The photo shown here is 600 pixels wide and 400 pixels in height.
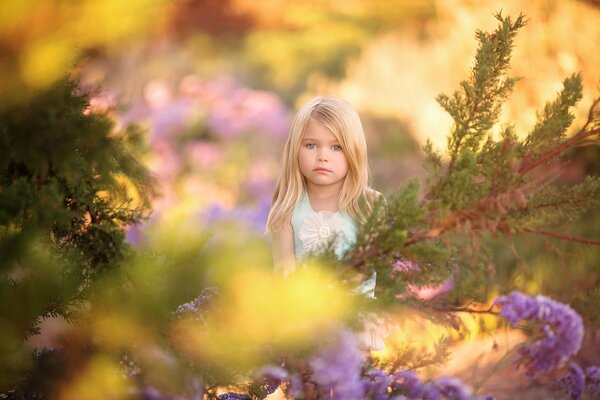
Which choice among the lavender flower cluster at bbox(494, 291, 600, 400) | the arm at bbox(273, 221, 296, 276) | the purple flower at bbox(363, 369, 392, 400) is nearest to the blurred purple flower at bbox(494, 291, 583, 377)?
the lavender flower cluster at bbox(494, 291, 600, 400)

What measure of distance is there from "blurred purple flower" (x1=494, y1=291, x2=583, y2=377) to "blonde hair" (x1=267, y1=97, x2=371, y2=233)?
24.3 inches

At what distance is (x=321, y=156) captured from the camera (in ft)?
6.12

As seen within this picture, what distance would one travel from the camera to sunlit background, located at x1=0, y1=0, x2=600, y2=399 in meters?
1.44

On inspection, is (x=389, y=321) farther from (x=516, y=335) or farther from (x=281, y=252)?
(x=516, y=335)

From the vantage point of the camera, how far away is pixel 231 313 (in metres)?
1.35

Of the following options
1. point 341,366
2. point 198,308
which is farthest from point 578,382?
point 198,308

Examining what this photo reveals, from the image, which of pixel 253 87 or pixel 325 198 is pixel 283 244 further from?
pixel 253 87

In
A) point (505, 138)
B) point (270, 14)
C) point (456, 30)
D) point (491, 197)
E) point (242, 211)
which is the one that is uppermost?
point (270, 14)

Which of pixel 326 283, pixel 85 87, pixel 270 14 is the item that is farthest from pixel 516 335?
pixel 270 14

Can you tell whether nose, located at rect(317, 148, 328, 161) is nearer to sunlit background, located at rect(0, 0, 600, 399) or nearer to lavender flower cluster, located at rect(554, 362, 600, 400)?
sunlit background, located at rect(0, 0, 600, 399)

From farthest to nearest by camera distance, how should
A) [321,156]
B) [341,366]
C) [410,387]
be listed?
[321,156]
[410,387]
[341,366]

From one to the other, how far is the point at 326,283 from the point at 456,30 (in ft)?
14.1

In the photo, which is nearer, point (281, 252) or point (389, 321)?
point (389, 321)

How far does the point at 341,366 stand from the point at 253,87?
1080 centimetres
